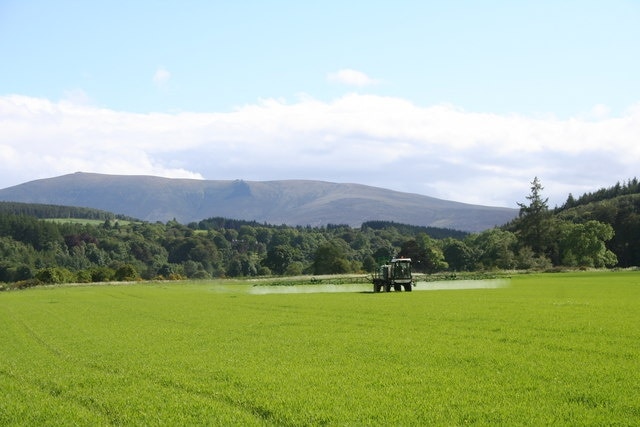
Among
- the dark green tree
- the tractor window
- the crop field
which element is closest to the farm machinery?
the tractor window

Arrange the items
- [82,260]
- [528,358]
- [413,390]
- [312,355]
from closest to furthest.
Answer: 1. [413,390]
2. [528,358]
3. [312,355]
4. [82,260]

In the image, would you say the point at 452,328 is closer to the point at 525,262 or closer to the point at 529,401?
the point at 529,401

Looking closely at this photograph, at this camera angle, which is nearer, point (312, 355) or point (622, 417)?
point (622, 417)

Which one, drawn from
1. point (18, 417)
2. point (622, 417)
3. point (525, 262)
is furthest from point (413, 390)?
point (525, 262)

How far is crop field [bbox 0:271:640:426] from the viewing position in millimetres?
15281

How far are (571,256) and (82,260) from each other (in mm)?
133031

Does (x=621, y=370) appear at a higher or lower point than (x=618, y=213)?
lower

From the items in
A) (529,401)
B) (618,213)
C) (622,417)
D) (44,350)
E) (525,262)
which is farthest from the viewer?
(618,213)

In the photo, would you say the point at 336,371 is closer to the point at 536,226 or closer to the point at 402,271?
the point at 402,271

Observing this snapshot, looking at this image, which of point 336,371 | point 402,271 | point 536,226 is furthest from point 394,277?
point 536,226

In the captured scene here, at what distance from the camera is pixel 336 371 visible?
20.2m

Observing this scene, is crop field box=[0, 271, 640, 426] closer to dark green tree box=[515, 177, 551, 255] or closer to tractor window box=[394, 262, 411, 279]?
tractor window box=[394, 262, 411, 279]

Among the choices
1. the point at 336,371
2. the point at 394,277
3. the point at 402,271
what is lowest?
the point at 336,371

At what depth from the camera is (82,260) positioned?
655ft
